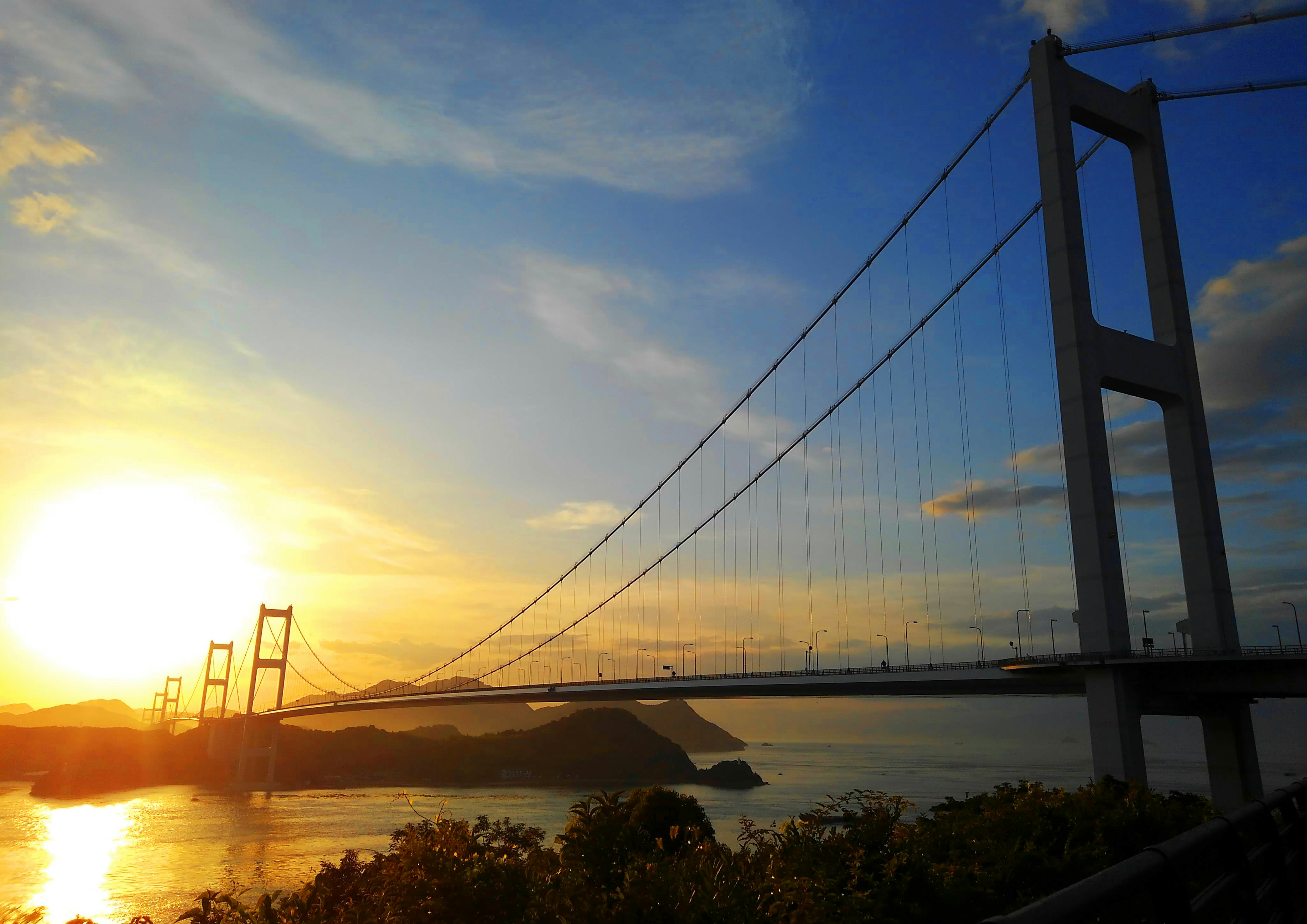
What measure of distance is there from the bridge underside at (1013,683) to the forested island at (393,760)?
2436 inches

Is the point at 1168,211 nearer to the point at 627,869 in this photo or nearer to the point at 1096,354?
the point at 1096,354

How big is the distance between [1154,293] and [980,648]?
51.2 feet

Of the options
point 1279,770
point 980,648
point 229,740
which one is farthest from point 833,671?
point 1279,770

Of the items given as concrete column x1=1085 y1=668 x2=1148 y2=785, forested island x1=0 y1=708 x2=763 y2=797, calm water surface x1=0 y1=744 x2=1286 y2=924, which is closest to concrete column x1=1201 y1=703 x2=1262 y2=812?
concrete column x1=1085 y1=668 x2=1148 y2=785

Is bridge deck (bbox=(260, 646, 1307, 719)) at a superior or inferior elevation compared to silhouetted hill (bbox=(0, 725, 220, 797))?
superior

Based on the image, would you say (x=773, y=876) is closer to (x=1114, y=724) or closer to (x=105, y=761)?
(x=1114, y=724)

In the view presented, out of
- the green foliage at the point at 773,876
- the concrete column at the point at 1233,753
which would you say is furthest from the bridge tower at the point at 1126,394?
the green foliage at the point at 773,876

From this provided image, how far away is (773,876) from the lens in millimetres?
7434

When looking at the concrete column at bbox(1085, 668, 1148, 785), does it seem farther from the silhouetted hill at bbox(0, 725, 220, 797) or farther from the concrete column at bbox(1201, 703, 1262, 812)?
the silhouetted hill at bbox(0, 725, 220, 797)

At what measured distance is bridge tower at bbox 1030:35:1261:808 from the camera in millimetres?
26703

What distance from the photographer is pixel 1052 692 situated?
3209 centimetres

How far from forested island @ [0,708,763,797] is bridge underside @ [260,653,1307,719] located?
6186 cm

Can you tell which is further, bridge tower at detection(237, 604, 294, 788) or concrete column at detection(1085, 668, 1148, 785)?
bridge tower at detection(237, 604, 294, 788)

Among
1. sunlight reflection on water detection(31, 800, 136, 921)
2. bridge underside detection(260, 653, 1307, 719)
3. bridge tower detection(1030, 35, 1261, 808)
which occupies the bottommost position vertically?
sunlight reflection on water detection(31, 800, 136, 921)
